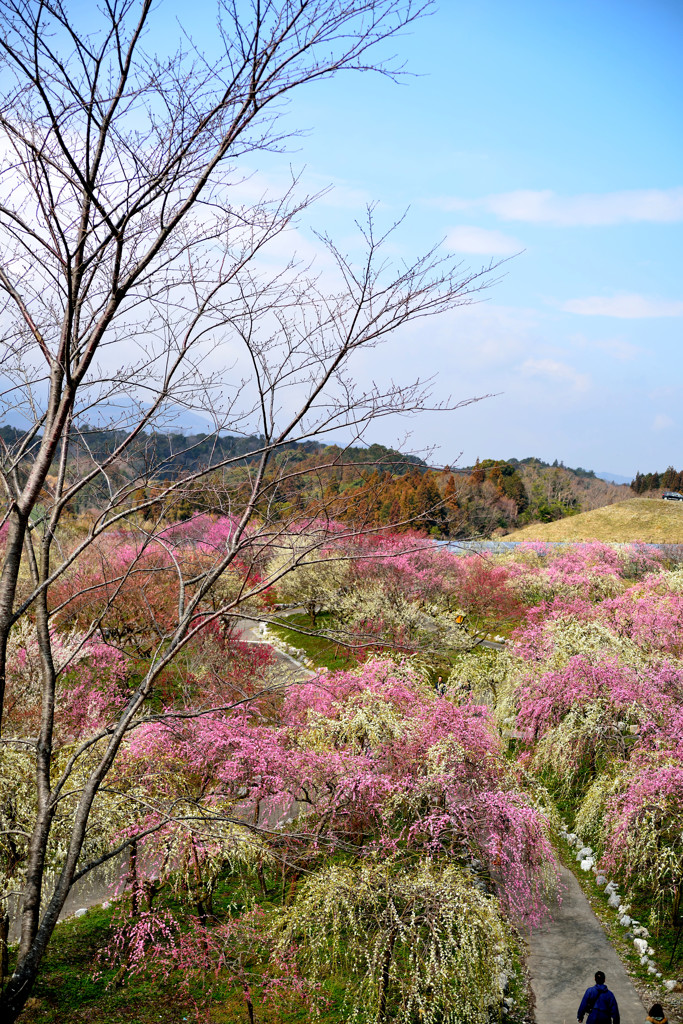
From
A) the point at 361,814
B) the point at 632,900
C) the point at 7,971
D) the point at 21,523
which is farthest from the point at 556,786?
the point at 21,523

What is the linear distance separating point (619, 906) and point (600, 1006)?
3.95 meters

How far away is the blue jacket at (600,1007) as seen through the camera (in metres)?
7.31

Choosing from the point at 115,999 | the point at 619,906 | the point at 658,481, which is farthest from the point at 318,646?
the point at 658,481

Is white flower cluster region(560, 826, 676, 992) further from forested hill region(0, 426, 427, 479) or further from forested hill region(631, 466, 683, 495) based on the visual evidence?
forested hill region(631, 466, 683, 495)

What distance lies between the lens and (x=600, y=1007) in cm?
735

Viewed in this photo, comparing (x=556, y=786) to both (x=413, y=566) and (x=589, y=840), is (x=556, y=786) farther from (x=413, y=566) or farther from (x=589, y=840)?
(x=413, y=566)

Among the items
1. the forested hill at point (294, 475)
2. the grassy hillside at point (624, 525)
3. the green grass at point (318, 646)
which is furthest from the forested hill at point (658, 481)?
the forested hill at point (294, 475)

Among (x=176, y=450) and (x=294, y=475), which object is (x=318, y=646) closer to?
(x=176, y=450)

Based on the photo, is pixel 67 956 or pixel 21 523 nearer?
pixel 21 523

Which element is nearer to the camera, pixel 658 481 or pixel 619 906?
pixel 619 906

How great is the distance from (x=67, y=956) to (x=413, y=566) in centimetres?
1702

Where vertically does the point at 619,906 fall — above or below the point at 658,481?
below

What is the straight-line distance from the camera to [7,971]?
8570 millimetres

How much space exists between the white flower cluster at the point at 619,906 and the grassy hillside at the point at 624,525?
3392 cm
